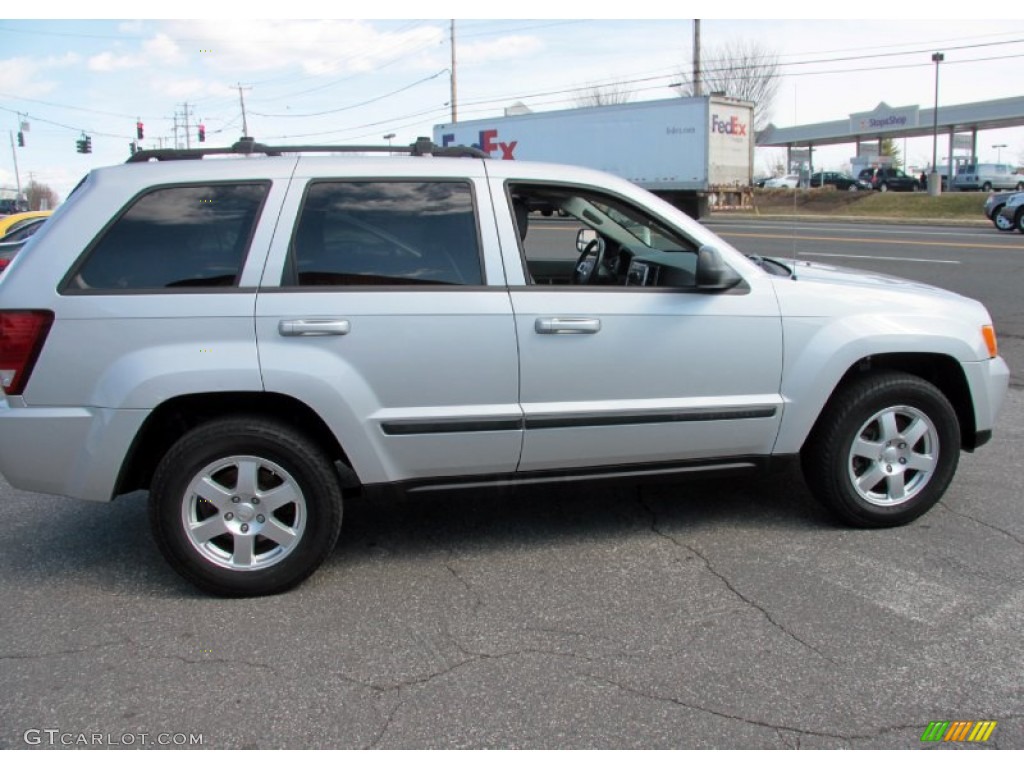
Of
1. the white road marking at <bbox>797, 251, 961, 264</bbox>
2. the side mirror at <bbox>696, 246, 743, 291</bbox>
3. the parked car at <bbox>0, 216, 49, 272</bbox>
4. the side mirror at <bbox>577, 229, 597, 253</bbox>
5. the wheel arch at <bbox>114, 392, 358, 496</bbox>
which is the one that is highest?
the parked car at <bbox>0, 216, 49, 272</bbox>

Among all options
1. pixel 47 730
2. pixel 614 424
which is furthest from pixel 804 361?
pixel 47 730

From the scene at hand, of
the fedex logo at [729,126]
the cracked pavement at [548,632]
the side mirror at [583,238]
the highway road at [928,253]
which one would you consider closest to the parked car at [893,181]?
the highway road at [928,253]

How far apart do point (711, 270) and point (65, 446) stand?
110 inches

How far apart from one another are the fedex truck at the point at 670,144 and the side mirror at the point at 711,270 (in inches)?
945

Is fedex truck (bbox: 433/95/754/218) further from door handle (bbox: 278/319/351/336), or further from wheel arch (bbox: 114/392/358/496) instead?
door handle (bbox: 278/319/351/336)

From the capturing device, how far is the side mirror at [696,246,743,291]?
12.4 ft

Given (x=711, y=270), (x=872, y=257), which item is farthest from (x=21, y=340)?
(x=872, y=257)

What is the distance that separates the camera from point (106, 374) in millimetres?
3457

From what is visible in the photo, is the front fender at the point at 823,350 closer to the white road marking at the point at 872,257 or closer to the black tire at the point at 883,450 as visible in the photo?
Result: the black tire at the point at 883,450

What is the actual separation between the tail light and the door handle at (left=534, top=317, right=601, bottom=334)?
198 cm

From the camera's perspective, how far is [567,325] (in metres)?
3.73

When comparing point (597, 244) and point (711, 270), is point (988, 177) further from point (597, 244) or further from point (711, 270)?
point (711, 270)

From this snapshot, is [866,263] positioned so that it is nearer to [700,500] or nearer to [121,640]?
[700,500]

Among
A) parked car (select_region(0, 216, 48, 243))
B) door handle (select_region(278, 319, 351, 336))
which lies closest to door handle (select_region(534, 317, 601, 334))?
door handle (select_region(278, 319, 351, 336))
